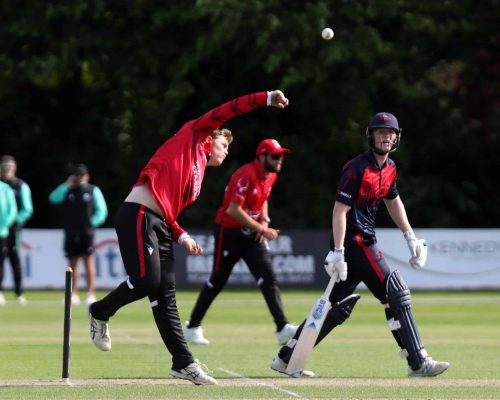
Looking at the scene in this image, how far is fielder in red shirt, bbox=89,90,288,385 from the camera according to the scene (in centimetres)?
953

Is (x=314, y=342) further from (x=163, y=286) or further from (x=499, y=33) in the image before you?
(x=499, y=33)

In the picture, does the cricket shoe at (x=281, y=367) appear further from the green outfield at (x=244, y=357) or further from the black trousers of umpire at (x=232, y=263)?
the black trousers of umpire at (x=232, y=263)

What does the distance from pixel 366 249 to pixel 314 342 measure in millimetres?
847

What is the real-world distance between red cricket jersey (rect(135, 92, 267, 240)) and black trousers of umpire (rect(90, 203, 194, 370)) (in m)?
0.14

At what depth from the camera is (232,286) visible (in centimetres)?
2650

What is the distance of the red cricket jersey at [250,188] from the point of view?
538 inches

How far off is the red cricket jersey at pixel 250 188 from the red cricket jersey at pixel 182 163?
12.4ft

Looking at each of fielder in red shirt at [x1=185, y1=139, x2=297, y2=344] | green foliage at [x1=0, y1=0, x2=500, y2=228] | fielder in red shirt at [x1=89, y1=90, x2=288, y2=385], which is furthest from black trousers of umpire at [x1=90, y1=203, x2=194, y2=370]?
green foliage at [x1=0, y1=0, x2=500, y2=228]

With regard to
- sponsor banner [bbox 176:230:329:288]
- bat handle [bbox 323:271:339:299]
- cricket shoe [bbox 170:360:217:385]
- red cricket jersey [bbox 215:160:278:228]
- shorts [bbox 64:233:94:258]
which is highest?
red cricket jersey [bbox 215:160:278:228]

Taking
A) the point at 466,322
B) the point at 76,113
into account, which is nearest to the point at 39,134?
the point at 76,113

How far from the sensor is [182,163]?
379 inches

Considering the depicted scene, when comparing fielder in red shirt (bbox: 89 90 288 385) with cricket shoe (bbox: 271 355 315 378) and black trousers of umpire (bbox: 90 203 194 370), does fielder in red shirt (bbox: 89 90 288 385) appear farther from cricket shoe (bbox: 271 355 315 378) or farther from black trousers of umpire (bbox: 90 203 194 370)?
cricket shoe (bbox: 271 355 315 378)

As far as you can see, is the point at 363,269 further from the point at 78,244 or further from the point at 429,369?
the point at 78,244

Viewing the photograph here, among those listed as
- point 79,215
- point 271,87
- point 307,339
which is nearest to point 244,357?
point 307,339
